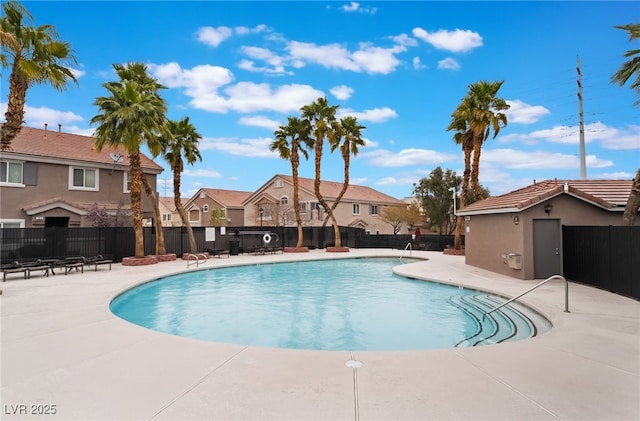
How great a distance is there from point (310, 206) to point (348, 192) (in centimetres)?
530

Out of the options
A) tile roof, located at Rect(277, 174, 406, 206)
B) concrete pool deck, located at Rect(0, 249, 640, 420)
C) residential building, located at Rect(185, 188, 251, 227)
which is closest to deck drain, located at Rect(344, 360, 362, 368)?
concrete pool deck, located at Rect(0, 249, 640, 420)

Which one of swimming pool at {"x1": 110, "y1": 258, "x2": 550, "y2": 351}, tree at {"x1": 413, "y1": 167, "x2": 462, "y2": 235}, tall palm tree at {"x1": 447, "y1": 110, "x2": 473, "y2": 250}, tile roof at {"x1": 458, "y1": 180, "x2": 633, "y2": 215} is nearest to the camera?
swimming pool at {"x1": 110, "y1": 258, "x2": 550, "y2": 351}

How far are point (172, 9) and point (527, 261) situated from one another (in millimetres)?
15910

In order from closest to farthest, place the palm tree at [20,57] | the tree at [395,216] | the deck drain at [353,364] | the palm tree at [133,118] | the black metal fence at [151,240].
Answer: the deck drain at [353,364] < the palm tree at [20,57] < the black metal fence at [151,240] < the palm tree at [133,118] < the tree at [395,216]

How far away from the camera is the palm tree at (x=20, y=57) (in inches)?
391

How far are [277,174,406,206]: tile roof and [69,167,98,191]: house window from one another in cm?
2000

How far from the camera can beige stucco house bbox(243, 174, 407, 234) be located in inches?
1526

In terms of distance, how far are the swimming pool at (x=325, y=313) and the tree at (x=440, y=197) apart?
25504 mm

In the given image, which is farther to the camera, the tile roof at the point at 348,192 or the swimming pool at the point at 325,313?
the tile roof at the point at 348,192

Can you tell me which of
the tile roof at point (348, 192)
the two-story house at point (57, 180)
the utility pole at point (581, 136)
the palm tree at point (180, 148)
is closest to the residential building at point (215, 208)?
the tile roof at point (348, 192)

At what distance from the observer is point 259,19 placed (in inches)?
623

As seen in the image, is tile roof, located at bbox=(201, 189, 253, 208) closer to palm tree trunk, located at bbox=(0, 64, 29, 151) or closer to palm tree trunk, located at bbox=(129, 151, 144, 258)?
palm tree trunk, located at bbox=(129, 151, 144, 258)

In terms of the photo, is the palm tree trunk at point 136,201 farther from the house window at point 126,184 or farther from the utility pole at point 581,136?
the utility pole at point 581,136

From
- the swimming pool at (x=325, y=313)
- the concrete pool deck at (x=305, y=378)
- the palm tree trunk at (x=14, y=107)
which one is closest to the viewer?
the concrete pool deck at (x=305, y=378)
